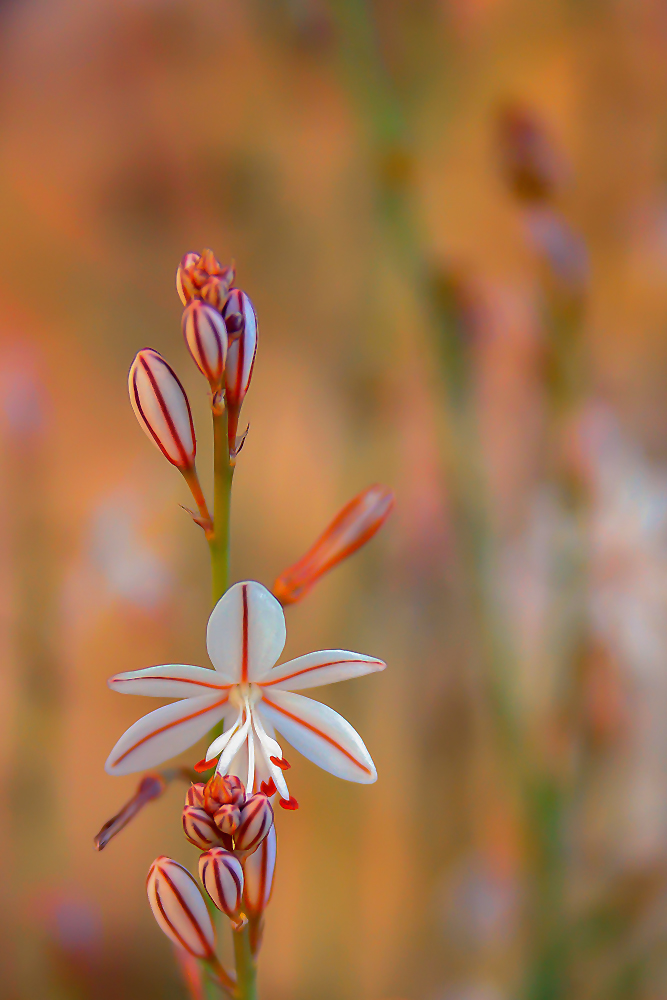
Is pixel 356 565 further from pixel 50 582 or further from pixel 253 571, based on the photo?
pixel 50 582

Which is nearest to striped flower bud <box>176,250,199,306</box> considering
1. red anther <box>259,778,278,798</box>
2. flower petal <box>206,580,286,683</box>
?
flower petal <box>206,580,286,683</box>

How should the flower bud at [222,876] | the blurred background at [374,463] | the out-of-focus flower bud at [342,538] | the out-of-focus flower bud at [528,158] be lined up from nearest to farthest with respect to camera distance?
the flower bud at [222,876] → the out-of-focus flower bud at [342,538] → the out-of-focus flower bud at [528,158] → the blurred background at [374,463]

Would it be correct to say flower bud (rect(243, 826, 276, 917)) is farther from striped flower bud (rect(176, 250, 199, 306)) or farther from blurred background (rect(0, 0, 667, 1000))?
blurred background (rect(0, 0, 667, 1000))

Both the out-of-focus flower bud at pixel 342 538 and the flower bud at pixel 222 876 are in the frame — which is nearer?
the flower bud at pixel 222 876

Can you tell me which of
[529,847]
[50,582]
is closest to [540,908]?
[529,847]

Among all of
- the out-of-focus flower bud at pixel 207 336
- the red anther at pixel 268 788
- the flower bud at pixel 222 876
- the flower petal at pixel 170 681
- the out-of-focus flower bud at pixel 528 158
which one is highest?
the out-of-focus flower bud at pixel 528 158

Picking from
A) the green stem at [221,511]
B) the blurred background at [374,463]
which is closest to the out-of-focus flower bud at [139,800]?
the green stem at [221,511]

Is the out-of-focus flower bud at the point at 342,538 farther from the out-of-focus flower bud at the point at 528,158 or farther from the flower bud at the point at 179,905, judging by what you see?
the out-of-focus flower bud at the point at 528,158
